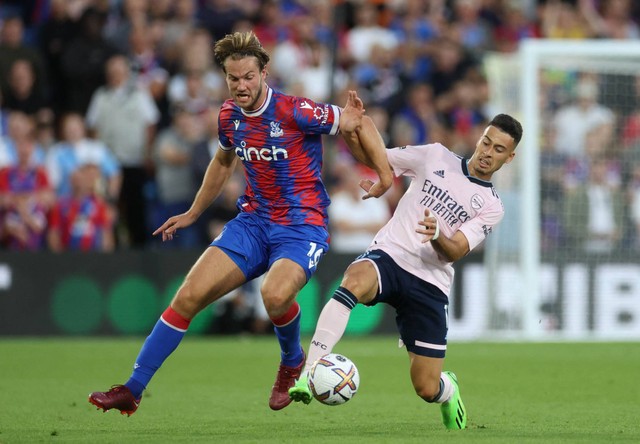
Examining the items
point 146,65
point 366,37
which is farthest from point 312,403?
point 366,37

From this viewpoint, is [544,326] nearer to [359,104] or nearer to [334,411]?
[334,411]

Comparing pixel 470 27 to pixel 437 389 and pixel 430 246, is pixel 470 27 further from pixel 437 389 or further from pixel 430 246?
pixel 437 389

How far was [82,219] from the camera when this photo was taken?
14398mm

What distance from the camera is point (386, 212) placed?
1548 cm

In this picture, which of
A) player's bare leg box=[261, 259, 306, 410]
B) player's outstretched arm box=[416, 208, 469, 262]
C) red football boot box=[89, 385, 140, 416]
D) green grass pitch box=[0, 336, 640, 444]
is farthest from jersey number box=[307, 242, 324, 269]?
red football boot box=[89, 385, 140, 416]

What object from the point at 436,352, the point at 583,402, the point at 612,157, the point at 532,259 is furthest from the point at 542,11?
the point at 436,352

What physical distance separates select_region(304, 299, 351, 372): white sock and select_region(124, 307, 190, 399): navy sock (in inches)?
32.8

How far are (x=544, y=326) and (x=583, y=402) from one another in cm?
657

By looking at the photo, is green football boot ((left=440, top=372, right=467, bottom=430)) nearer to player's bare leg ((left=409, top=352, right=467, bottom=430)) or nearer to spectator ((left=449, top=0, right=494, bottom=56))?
player's bare leg ((left=409, top=352, right=467, bottom=430))

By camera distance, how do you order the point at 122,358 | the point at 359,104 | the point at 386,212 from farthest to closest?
the point at 386,212, the point at 122,358, the point at 359,104

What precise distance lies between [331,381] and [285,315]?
3.61 feet

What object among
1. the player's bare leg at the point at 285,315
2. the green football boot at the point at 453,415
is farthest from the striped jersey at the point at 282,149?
the green football boot at the point at 453,415

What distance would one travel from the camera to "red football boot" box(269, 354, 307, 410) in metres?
7.79

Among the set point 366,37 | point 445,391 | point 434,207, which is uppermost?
point 366,37
